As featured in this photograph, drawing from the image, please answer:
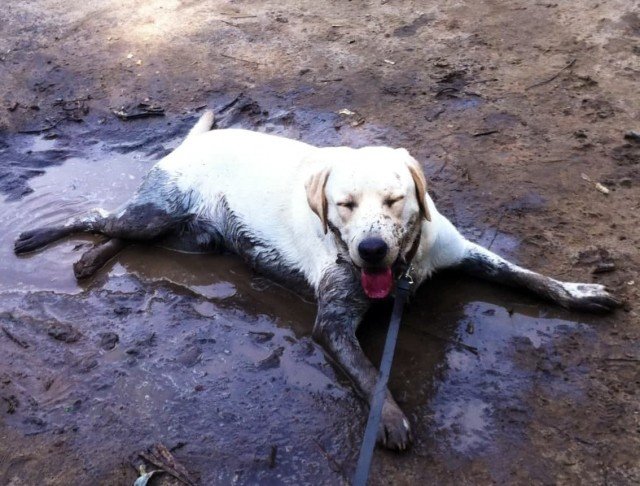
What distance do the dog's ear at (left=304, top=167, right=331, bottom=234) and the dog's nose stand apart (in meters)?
0.49

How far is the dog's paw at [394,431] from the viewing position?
3.52 m

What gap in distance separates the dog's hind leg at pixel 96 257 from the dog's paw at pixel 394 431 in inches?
111

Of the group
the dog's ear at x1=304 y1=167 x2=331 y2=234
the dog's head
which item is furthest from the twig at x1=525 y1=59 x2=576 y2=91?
the dog's ear at x1=304 y1=167 x2=331 y2=234

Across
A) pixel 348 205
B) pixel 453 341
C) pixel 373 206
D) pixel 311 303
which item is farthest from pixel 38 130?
pixel 453 341

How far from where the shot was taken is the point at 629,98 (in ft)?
20.6

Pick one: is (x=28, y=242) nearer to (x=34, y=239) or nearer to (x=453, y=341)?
(x=34, y=239)

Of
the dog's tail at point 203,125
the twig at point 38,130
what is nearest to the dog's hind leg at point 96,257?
the dog's tail at point 203,125

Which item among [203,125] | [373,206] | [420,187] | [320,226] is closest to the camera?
[373,206]

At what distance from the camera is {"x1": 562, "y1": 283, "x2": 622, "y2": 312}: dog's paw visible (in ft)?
13.6

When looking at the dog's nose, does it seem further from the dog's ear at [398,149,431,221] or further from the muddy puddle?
the muddy puddle

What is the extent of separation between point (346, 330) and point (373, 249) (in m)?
0.79

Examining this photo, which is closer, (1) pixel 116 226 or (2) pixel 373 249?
(2) pixel 373 249

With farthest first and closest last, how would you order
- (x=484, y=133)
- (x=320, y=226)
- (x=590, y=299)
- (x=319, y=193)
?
(x=484, y=133)
(x=320, y=226)
(x=590, y=299)
(x=319, y=193)

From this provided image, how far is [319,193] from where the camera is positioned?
3984 millimetres
